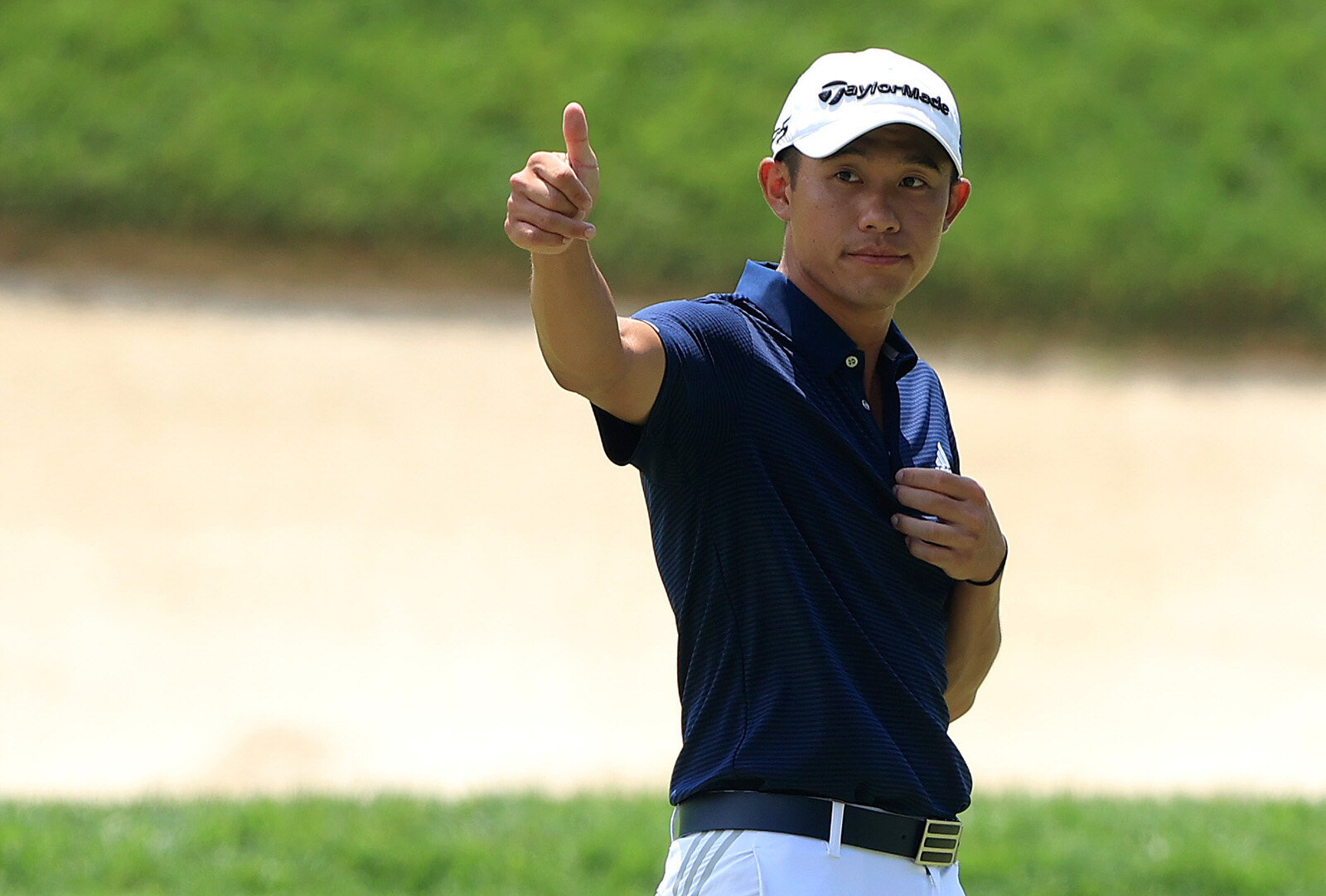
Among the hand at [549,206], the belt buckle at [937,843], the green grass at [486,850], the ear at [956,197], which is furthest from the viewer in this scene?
the green grass at [486,850]

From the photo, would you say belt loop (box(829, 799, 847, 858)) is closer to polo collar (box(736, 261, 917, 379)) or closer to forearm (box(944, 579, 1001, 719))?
forearm (box(944, 579, 1001, 719))

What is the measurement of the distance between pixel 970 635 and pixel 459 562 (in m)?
6.32

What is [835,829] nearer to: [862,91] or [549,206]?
[549,206]

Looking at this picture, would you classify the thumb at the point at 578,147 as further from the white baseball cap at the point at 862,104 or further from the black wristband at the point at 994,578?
the black wristband at the point at 994,578

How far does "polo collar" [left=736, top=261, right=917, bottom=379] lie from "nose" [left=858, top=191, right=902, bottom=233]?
12 cm

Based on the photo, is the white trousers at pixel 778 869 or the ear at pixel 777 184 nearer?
the white trousers at pixel 778 869

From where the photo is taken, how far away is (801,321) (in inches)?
77.8

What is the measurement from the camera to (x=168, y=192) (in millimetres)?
10133

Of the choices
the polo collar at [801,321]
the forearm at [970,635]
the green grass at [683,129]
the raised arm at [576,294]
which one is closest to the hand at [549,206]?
the raised arm at [576,294]

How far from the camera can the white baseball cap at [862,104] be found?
193 cm

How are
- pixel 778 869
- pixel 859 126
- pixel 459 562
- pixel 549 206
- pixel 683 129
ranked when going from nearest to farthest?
pixel 549 206, pixel 778 869, pixel 859 126, pixel 459 562, pixel 683 129

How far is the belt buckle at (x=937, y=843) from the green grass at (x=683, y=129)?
8.44 metres

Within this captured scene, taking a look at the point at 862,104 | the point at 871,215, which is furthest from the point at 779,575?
the point at 862,104

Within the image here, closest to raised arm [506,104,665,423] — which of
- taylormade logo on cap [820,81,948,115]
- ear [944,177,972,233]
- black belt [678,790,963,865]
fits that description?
taylormade logo on cap [820,81,948,115]
